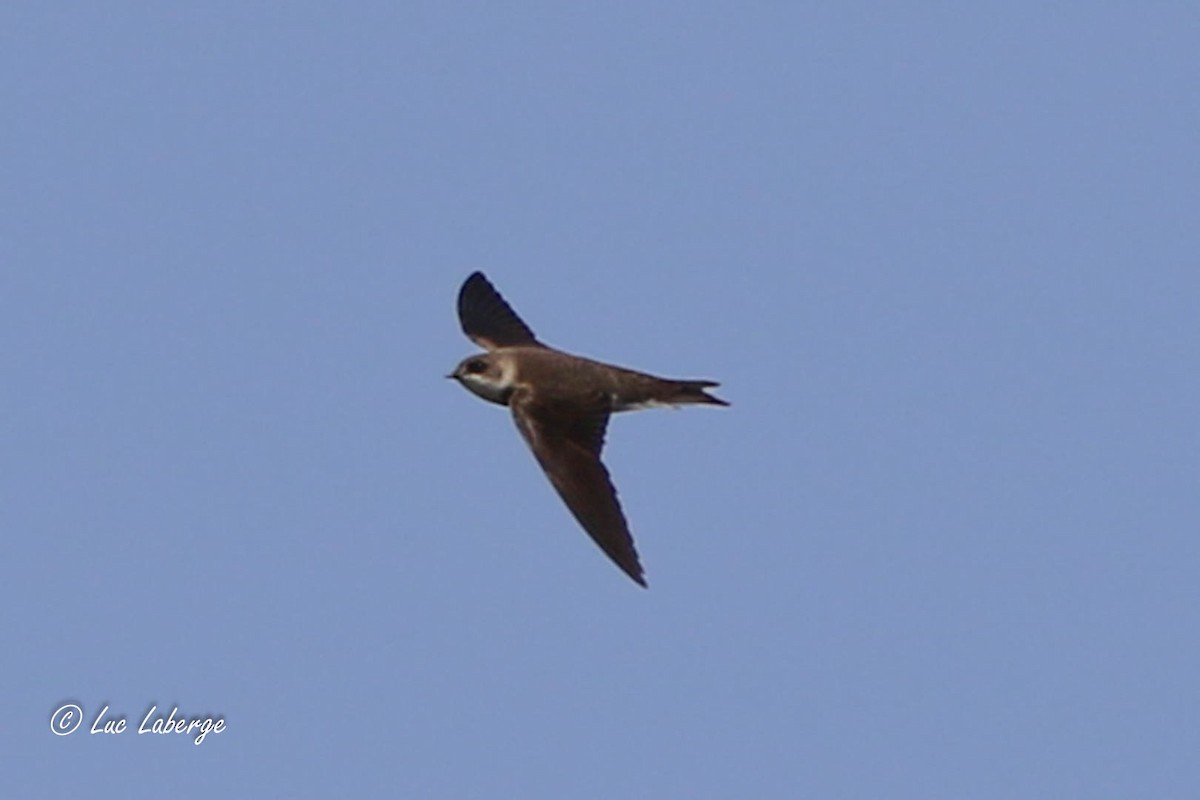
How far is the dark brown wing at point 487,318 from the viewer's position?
15.2m

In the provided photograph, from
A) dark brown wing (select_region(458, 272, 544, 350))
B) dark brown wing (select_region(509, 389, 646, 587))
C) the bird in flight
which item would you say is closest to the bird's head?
the bird in flight

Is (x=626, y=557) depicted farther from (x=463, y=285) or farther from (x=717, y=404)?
(x=463, y=285)

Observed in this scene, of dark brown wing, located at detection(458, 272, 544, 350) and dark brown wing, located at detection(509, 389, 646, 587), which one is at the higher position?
dark brown wing, located at detection(458, 272, 544, 350)

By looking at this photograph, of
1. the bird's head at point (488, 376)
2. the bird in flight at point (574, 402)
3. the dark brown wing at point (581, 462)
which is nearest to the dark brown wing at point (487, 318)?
the bird in flight at point (574, 402)

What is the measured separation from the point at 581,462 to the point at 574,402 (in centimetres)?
60

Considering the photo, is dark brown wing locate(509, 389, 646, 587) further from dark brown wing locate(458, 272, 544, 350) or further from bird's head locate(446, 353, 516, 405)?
dark brown wing locate(458, 272, 544, 350)

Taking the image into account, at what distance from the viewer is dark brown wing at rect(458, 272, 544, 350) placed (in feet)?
49.9

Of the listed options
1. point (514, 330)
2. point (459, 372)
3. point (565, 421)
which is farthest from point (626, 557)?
point (514, 330)

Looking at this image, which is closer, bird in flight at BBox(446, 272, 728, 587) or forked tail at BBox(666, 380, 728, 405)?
bird in flight at BBox(446, 272, 728, 587)

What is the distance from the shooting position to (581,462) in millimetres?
12891

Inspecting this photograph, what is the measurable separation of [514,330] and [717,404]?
205 centimetres

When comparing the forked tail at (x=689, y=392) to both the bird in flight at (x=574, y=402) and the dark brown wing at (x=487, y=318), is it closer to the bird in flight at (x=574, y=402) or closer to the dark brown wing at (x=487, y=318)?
the bird in flight at (x=574, y=402)

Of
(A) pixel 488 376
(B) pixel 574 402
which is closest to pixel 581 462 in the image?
(B) pixel 574 402

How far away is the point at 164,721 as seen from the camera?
12.0 m
